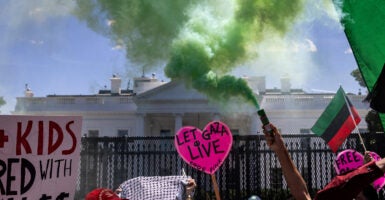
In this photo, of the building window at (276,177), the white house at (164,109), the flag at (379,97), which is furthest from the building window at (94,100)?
the flag at (379,97)

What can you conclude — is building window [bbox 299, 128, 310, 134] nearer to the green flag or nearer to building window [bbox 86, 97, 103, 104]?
building window [bbox 86, 97, 103, 104]

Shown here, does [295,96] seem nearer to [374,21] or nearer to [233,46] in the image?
[233,46]

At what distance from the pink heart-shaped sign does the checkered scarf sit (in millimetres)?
1593

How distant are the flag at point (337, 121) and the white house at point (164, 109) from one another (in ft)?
89.9

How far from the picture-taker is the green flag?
8.25 feet

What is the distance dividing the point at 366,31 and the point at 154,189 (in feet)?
11.5

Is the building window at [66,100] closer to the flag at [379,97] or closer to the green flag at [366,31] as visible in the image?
the green flag at [366,31]

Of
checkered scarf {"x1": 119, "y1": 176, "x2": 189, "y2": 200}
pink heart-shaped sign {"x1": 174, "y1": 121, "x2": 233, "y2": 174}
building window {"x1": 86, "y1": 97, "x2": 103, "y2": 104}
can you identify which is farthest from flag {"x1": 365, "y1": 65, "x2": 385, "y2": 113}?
building window {"x1": 86, "y1": 97, "x2": 103, "y2": 104}

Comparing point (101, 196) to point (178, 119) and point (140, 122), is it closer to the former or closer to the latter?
point (178, 119)

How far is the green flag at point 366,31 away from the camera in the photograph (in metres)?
2.51

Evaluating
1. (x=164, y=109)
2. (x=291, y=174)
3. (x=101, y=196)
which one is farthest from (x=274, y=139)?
(x=164, y=109)

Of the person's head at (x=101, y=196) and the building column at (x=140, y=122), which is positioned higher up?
the building column at (x=140, y=122)

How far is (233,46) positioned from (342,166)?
437 cm

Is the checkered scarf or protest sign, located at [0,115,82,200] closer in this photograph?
protest sign, located at [0,115,82,200]
